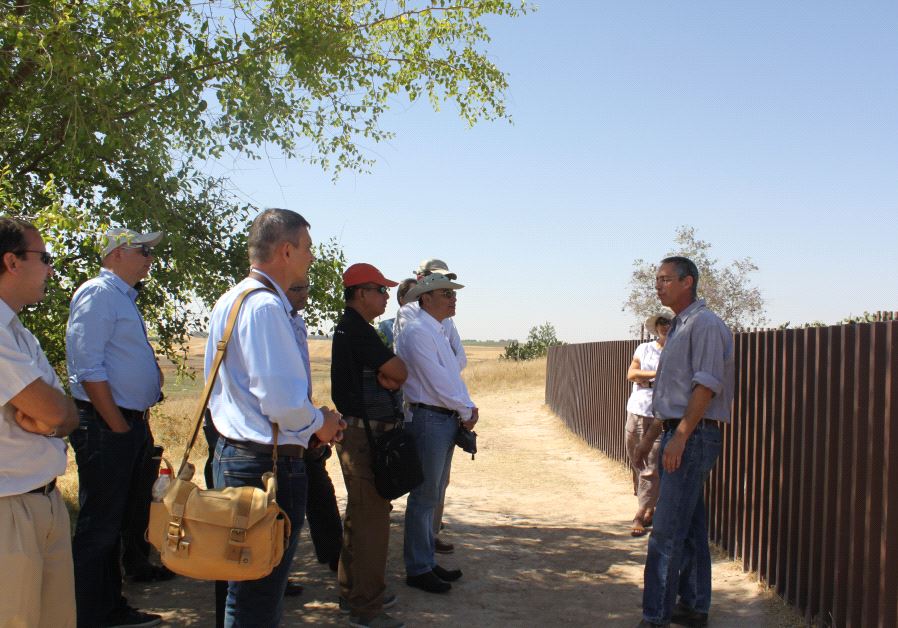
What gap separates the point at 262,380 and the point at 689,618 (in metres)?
3.10

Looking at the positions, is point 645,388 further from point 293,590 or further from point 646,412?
point 293,590

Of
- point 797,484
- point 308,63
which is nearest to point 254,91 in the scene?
point 308,63

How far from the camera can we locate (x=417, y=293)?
530cm

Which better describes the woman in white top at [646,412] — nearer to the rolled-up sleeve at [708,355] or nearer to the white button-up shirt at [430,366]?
the white button-up shirt at [430,366]

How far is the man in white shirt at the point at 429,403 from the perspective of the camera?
17.1 feet

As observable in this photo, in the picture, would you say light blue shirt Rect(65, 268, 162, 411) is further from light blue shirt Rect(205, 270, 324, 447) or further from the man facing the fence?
the man facing the fence

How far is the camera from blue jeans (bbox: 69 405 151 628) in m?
4.02

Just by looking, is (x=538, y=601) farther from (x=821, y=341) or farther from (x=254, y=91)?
(x=254, y=91)

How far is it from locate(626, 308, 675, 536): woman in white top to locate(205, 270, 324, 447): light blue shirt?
446 cm

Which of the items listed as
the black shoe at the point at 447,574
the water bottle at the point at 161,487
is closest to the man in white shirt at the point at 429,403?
the black shoe at the point at 447,574

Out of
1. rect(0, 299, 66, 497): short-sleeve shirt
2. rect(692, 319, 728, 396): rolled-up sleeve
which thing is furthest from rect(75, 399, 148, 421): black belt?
rect(692, 319, 728, 396): rolled-up sleeve

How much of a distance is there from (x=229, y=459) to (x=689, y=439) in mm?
2481

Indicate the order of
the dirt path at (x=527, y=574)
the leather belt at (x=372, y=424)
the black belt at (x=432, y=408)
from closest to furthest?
the leather belt at (x=372, y=424), the dirt path at (x=527, y=574), the black belt at (x=432, y=408)

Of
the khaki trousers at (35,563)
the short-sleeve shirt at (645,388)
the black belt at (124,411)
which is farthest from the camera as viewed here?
the short-sleeve shirt at (645,388)
